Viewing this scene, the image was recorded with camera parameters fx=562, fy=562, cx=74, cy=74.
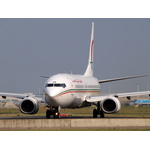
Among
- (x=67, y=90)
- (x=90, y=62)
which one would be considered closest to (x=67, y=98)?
(x=67, y=90)

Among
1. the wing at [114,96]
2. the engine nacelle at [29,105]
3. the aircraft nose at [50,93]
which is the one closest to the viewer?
the aircraft nose at [50,93]

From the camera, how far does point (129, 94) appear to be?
54844 mm

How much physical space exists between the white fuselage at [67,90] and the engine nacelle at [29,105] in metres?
2.87

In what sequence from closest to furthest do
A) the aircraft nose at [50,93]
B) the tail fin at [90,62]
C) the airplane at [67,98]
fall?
the aircraft nose at [50,93] < the airplane at [67,98] < the tail fin at [90,62]

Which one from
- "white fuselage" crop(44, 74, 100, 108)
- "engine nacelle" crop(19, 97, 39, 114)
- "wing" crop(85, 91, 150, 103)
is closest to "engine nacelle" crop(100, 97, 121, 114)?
"wing" crop(85, 91, 150, 103)

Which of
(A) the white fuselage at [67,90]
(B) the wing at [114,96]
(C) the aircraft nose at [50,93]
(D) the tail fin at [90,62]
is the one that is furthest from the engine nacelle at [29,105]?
(D) the tail fin at [90,62]

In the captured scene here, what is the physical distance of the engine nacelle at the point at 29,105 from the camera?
5187 centimetres

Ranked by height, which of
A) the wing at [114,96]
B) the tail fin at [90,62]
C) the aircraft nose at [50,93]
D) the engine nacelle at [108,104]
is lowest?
the aircraft nose at [50,93]

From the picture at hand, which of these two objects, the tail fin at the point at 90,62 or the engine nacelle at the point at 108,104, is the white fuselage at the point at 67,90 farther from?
the tail fin at the point at 90,62

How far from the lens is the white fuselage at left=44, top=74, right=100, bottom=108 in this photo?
159 ft

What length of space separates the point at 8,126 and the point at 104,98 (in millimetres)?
17495

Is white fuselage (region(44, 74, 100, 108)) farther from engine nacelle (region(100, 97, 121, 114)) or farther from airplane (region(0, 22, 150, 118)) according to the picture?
engine nacelle (region(100, 97, 121, 114))

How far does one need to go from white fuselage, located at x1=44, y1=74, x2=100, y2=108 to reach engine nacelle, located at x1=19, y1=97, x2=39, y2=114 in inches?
113

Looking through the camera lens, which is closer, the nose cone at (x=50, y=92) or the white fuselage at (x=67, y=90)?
the nose cone at (x=50, y=92)
